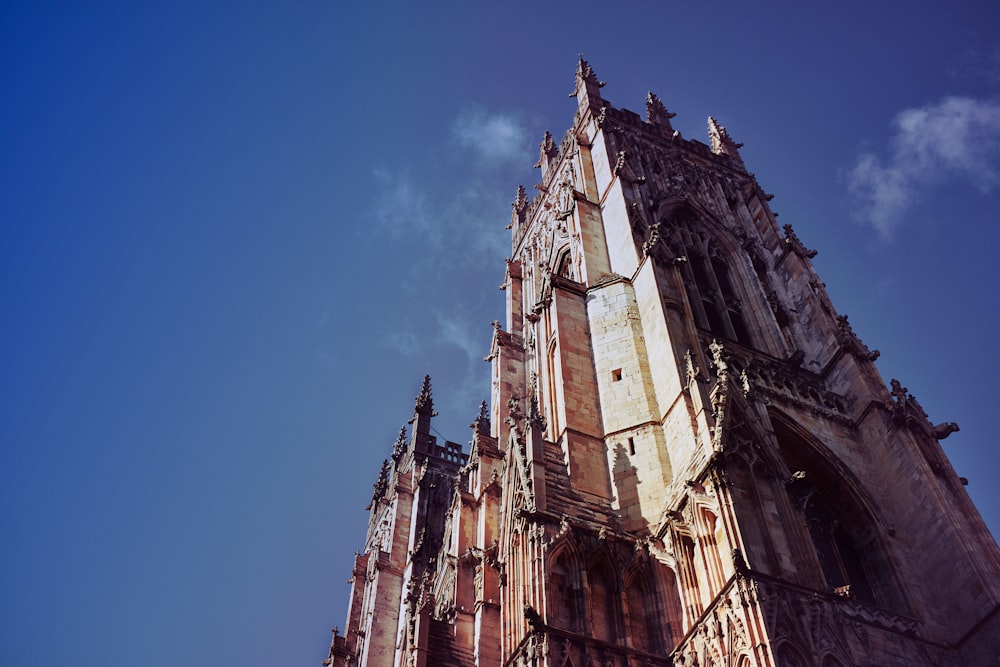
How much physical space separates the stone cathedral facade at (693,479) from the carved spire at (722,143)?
14.8ft

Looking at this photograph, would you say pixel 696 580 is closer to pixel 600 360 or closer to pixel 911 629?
pixel 911 629

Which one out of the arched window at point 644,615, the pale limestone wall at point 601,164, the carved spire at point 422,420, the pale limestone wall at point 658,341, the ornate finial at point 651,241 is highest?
the carved spire at point 422,420

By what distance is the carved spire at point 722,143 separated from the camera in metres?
37.8

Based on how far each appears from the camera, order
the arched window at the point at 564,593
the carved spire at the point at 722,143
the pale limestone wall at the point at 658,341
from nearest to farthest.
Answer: the arched window at the point at 564,593 < the pale limestone wall at the point at 658,341 < the carved spire at the point at 722,143

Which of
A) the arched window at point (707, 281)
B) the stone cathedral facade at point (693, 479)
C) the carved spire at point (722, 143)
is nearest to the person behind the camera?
the stone cathedral facade at point (693, 479)

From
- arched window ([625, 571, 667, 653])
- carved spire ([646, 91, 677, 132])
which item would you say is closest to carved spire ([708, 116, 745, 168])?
carved spire ([646, 91, 677, 132])

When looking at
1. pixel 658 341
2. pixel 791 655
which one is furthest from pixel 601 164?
pixel 791 655

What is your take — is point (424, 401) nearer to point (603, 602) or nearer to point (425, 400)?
point (425, 400)

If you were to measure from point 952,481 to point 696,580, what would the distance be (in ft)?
27.3

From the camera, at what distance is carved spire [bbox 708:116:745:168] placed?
37812 millimetres

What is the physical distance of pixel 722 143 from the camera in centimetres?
3881

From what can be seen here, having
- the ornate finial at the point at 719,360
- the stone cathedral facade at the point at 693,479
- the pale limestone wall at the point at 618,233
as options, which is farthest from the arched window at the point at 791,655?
the pale limestone wall at the point at 618,233

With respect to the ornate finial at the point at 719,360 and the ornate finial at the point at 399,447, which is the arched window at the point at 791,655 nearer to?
the ornate finial at the point at 719,360

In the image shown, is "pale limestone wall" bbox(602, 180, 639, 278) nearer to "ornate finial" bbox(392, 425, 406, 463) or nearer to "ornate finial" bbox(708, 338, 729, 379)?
"ornate finial" bbox(708, 338, 729, 379)
